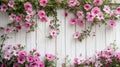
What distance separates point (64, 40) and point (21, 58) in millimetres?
625

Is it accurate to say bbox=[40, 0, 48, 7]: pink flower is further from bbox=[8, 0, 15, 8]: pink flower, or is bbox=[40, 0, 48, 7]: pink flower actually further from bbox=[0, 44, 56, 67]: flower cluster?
bbox=[0, 44, 56, 67]: flower cluster

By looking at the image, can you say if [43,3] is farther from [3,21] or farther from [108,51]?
[108,51]

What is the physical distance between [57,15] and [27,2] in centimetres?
43

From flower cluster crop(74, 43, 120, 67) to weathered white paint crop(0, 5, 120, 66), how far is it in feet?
0.26

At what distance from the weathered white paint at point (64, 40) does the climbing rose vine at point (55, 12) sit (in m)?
0.06

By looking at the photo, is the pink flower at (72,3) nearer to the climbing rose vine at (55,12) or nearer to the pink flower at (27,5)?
the climbing rose vine at (55,12)

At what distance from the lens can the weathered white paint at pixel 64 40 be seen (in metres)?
4.22

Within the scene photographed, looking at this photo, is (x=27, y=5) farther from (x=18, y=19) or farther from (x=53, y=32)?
(x=53, y=32)

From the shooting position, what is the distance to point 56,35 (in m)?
4.23

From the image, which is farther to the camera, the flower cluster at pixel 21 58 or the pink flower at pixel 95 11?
the pink flower at pixel 95 11

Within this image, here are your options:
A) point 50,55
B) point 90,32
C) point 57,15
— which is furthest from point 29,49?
point 90,32

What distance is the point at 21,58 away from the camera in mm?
4070

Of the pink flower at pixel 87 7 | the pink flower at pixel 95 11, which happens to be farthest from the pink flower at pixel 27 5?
the pink flower at pixel 95 11

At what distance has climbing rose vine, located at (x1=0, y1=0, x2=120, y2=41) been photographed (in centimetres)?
413
